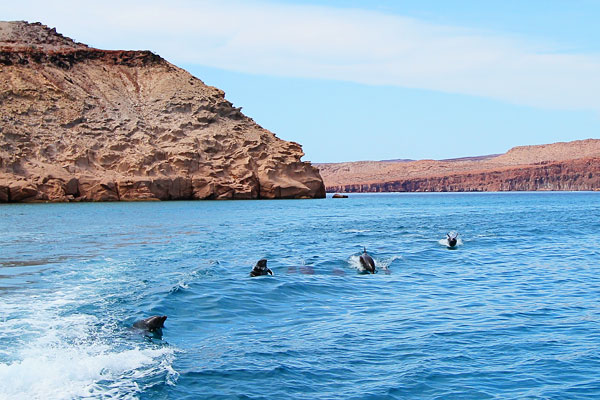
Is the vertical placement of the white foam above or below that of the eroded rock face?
below

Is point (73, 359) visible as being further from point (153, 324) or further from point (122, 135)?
point (122, 135)

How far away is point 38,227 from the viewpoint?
120 ft

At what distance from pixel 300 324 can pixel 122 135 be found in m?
73.9

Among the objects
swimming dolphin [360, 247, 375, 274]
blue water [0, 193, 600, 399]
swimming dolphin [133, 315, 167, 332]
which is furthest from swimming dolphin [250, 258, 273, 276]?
swimming dolphin [133, 315, 167, 332]

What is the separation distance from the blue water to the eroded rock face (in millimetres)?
50552

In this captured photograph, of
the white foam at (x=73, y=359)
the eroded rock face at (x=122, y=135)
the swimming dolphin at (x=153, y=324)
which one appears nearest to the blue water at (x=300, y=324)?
the white foam at (x=73, y=359)

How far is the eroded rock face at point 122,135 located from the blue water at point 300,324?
5055 cm

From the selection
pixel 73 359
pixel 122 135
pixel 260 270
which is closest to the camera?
pixel 73 359

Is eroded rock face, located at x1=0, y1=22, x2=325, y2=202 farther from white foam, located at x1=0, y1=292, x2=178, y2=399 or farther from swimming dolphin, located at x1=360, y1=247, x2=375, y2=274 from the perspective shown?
white foam, located at x1=0, y1=292, x2=178, y2=399

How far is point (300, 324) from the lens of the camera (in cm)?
1272

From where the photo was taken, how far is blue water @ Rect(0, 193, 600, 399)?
898 centimetres

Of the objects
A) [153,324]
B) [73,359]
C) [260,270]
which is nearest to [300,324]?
[153,324]

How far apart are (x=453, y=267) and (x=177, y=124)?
7199 centimetres

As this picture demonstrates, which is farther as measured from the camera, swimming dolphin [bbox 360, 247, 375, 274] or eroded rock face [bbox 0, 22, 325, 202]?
eroded rock face [bbox 0, 22, 325, 202]
